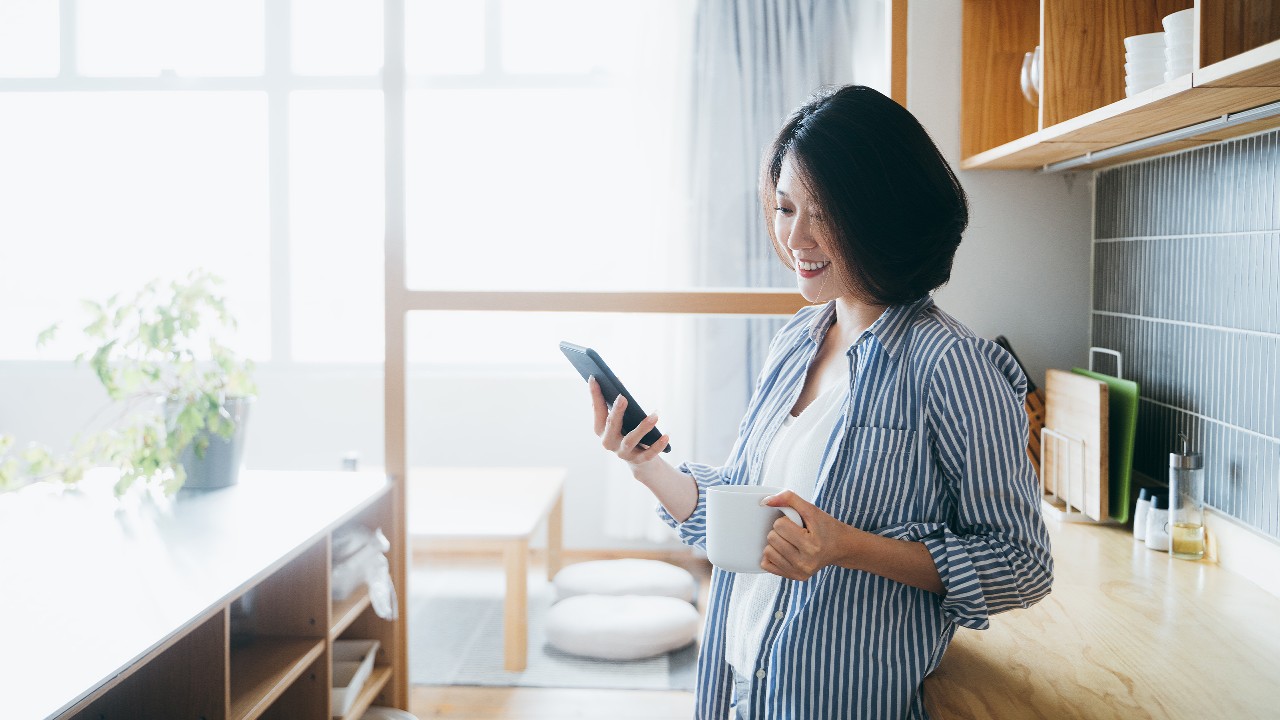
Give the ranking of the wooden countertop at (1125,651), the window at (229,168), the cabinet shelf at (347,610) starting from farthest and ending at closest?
1. the window at (229,168)
2. the cabinet shelf at (347,610)
3. the wooden countertop at (1125,651)

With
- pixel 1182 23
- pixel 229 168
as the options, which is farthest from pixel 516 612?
pixel 229 168

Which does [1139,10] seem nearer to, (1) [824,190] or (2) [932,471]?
(1) [824,190]

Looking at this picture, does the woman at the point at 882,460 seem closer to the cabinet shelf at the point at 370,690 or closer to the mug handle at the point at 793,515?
the mug handle at the point at 793,515

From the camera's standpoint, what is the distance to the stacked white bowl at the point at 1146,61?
1.18m

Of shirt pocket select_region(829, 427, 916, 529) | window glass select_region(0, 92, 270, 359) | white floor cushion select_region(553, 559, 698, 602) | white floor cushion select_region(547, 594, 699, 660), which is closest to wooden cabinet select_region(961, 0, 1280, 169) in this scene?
shirt pocket select_region(829, 427, 916, 529)

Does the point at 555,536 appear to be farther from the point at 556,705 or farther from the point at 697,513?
the point at 697,513

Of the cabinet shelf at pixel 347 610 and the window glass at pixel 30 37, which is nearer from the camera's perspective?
the cabinet shelf at pixel 347 610

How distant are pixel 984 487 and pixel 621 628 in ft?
5.16

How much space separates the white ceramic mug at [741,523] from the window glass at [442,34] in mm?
1147

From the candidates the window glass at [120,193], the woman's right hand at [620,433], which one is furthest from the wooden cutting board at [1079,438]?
the window glass at [120,193]

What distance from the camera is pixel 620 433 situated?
1.09 metres

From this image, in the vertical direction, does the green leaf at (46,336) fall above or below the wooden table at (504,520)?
above

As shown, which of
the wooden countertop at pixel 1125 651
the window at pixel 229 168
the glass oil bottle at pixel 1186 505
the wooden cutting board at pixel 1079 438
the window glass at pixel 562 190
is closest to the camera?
the wooden countertop at pixel 1125 651

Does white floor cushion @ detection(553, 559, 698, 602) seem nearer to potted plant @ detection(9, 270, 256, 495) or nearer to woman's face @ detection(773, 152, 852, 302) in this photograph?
potted plant @ detection(9, 270, 256, 495)
